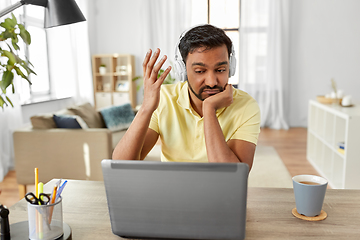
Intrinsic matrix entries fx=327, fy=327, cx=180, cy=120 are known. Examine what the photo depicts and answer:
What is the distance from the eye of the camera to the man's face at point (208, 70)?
1.15 m

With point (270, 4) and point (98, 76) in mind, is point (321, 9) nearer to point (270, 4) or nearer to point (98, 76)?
point (270, 4)

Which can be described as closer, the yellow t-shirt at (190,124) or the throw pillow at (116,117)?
the yellow t-shirt at (190,124)

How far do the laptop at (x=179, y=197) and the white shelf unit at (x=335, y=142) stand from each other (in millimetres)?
2353

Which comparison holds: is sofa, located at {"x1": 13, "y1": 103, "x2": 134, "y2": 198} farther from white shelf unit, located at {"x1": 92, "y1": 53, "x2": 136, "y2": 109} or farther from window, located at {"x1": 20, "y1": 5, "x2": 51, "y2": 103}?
white shelf unit, located at {"x1": 92, "y1": 53, "x2": 136, "y2": 109}

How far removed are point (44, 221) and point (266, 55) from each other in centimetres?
574

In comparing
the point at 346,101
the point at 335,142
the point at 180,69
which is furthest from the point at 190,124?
the point at 346,101

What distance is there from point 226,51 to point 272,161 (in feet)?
9.37

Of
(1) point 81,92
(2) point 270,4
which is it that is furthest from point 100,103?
(2) point 270,4

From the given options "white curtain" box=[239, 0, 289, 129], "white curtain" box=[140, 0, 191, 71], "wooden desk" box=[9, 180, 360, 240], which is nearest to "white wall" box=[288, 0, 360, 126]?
"white curtain" box=[239, 0, 289, 129]

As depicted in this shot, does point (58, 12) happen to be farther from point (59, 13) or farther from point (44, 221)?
point (44, 221)

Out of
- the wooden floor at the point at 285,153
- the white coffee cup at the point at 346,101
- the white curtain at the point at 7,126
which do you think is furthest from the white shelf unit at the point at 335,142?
the white curtain at the point at 7,126

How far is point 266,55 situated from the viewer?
5.97m

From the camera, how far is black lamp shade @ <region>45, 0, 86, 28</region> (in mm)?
1081

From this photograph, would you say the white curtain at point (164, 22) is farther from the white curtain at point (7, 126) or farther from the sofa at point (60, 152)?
the sofa at point (60, 152)
